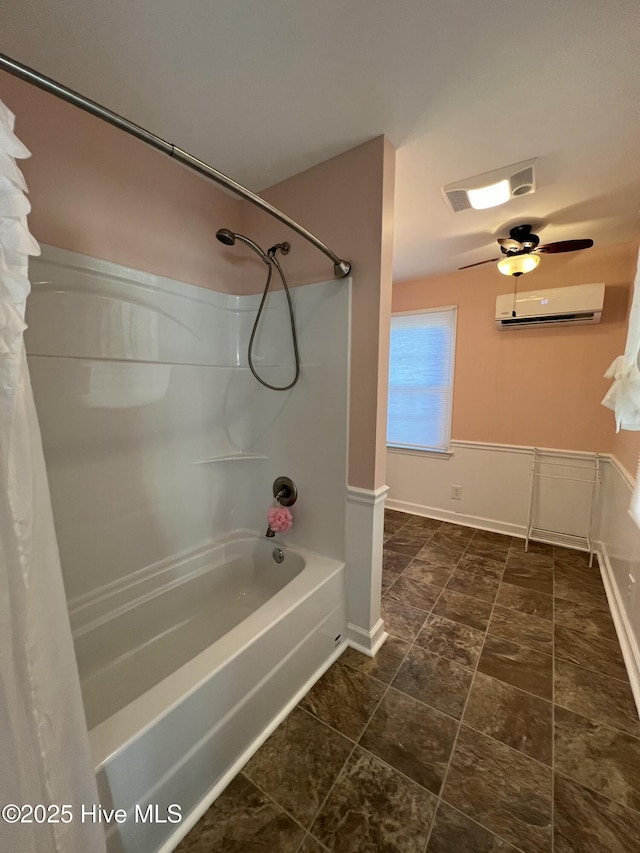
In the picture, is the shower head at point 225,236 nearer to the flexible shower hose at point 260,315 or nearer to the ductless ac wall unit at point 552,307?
the flexible shower hose at point 260,315

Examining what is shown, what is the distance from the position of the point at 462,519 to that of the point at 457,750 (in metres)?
2.16

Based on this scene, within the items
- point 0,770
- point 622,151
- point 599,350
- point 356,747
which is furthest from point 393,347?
point 0,770

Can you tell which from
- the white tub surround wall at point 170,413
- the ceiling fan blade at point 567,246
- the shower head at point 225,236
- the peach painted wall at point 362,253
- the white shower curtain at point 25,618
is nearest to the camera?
the white shower curtain at point 25,618

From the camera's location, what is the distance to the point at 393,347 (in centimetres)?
339

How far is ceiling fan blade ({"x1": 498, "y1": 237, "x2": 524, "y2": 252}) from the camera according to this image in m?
2.00

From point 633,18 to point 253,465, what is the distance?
86.4 inches

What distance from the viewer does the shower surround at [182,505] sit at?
3.31 ft

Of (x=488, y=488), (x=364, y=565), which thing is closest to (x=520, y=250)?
(x=488, y=488)

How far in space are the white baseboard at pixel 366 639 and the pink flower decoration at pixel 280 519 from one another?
0.61 m

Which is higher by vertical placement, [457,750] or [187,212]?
[187,212]

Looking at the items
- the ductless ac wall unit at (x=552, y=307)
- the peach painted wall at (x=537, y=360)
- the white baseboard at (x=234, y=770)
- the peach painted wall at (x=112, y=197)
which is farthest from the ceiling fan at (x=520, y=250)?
the white baseboard at (x=234, y=770)

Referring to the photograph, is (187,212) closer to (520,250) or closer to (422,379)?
(520,250)

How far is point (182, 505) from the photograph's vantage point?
176cm

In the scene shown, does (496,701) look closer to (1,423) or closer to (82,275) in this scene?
(1,423)
